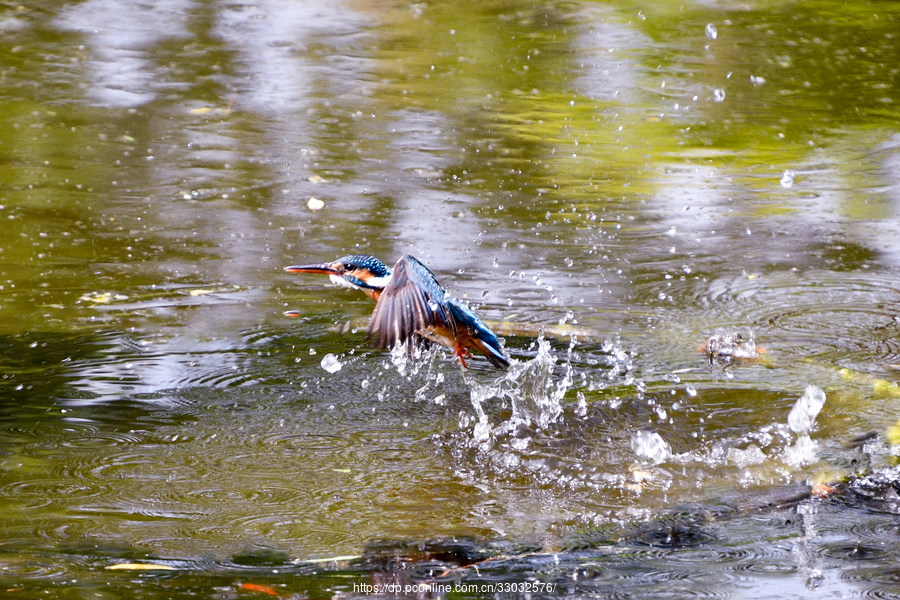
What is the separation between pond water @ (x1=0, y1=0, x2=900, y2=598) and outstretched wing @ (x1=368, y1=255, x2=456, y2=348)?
52 cm

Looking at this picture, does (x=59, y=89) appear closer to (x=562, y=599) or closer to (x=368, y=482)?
(x=368, y=482)

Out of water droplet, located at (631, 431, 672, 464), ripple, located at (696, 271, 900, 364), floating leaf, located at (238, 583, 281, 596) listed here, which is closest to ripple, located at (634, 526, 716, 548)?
water droplet, located at (631, 431, 672, 464)

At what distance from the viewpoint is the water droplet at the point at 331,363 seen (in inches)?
184

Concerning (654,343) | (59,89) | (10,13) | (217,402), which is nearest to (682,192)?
(654,343)

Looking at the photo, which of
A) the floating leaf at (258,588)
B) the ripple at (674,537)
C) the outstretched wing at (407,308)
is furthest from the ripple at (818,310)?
the floating leaf at (258,588)

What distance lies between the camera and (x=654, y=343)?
5.02m

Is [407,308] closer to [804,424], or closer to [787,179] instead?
[804,424]

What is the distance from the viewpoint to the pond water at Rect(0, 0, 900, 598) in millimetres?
3227

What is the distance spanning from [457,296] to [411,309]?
1731mm

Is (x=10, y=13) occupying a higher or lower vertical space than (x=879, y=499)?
higher

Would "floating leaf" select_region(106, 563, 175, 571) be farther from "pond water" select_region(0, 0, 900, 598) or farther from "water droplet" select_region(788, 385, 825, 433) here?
"water droplet" select_region(788, 385, 825, 433)

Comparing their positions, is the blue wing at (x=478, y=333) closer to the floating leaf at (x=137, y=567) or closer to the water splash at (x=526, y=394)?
the water splash at (x=526, y=394)

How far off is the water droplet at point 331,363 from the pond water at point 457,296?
2 cm

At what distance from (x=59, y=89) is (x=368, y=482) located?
20.3 ft
